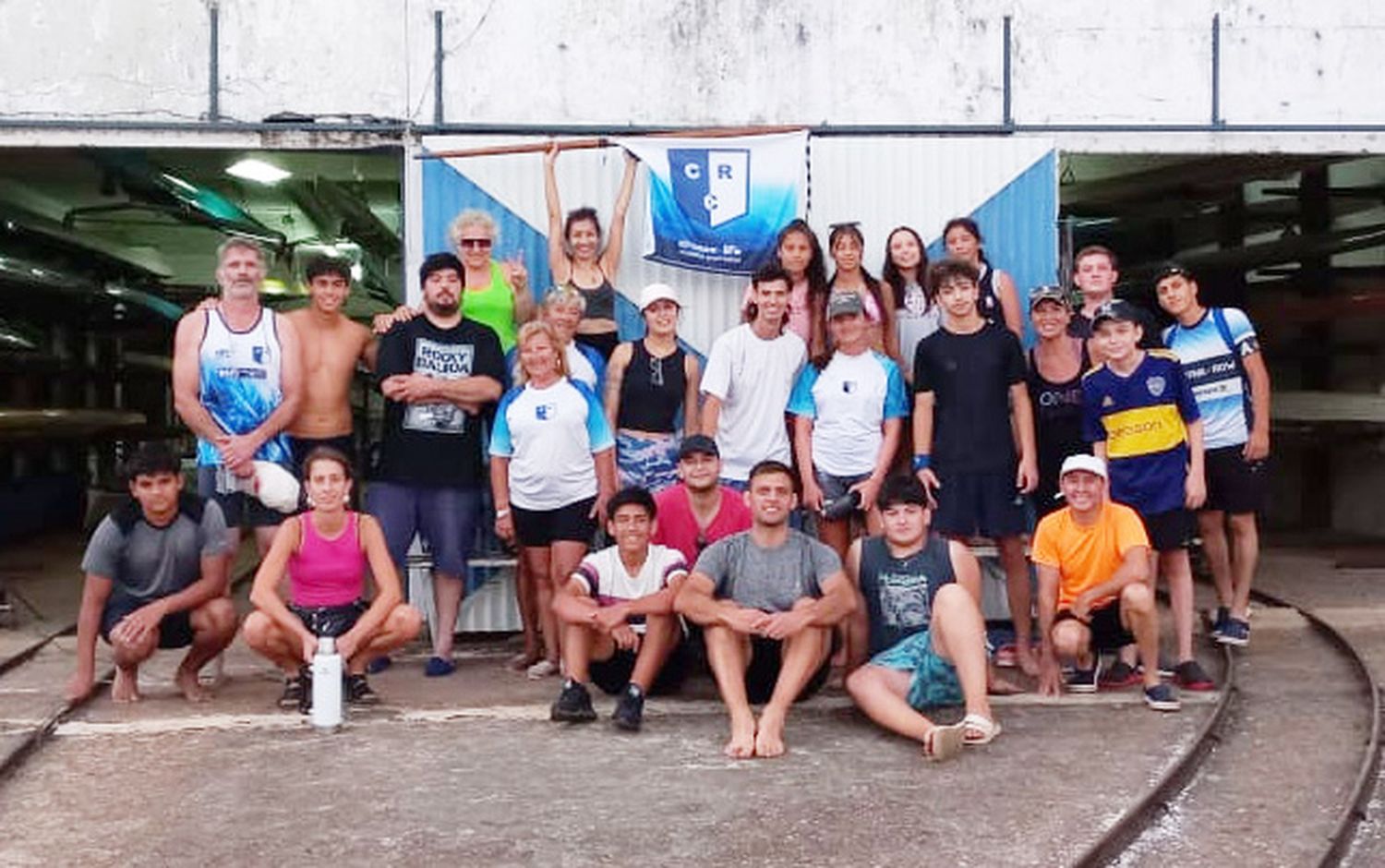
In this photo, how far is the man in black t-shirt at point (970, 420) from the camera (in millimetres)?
6449

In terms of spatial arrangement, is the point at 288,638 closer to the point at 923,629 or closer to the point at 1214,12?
the point at 923,629

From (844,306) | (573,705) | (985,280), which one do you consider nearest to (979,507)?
(844,306)

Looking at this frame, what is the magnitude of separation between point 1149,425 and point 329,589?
138 inches

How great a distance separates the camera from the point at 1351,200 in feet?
43.1

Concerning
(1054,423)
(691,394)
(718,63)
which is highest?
(718,63)

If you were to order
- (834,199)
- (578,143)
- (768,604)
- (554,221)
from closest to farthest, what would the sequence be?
(768,604) < (554,221) < (578,143) < (834,199)

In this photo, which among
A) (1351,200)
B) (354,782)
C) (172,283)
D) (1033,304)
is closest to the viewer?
(354,782)

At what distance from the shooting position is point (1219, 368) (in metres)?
7.02

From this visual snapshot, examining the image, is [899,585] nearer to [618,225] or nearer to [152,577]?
[618,225]

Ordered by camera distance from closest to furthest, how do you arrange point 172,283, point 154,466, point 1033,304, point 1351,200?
1. point 154,466
2. point 1033,304
3. point 1351,200
4. point 172,283

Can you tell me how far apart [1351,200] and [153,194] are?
32.5 feet

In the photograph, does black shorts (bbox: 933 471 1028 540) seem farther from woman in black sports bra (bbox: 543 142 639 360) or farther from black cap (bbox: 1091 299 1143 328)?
woman in black sports bra (bbox: 543 142 639 360)

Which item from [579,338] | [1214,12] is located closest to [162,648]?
[579,338]

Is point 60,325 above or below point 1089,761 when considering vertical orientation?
above
